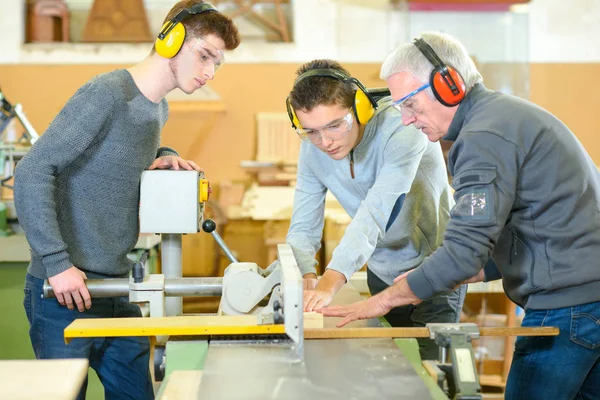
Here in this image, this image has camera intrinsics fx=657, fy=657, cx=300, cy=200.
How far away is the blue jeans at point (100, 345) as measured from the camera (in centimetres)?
167

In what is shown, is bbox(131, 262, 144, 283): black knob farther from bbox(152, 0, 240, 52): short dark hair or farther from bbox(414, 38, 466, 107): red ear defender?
bbox(414, 38, 466, 107): red ear defender

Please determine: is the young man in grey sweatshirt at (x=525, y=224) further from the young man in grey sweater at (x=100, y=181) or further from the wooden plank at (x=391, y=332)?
the young man in grey sweater at (x=100, y=181)

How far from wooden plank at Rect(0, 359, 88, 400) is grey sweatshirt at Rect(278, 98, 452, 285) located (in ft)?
2.51

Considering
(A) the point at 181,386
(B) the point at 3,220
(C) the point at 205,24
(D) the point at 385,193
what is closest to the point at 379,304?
(D) the point at 385,193

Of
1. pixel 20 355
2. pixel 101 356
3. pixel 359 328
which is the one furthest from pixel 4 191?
pixel 359 328

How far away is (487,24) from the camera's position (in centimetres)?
484

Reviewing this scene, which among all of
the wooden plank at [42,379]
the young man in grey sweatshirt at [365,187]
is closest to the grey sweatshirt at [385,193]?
the young man in grey sweatshirt at [365,187]

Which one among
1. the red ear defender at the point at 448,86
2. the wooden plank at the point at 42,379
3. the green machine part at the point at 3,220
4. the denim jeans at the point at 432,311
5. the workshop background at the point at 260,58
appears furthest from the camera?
the workshop background at the point at 260,58

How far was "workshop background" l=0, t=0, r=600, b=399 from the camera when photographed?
484 centimetres

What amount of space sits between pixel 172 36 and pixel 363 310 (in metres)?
0.83

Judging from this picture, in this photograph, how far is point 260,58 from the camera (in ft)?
16.2

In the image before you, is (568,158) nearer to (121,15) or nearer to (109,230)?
(109,230)

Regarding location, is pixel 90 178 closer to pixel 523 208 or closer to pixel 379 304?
pixel 379 304

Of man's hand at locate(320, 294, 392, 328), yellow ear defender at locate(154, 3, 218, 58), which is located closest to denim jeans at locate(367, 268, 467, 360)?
man's hand at locate(320, 294, 392, 328)
